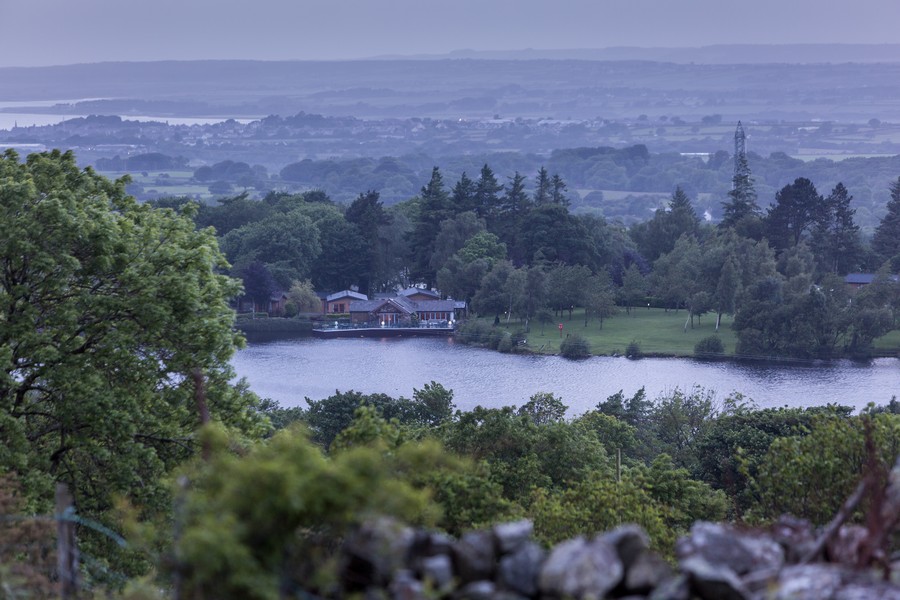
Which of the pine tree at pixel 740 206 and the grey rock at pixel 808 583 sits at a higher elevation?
the pine tree at pixel 740 206

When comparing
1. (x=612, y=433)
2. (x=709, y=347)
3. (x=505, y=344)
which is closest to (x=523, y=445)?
(x=612, y=433)

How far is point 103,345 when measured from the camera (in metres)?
14.1

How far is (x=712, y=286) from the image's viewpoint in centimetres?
5988

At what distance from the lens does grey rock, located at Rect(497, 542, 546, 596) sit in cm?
585

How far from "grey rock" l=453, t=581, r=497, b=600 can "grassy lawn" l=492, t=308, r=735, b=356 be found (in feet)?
164

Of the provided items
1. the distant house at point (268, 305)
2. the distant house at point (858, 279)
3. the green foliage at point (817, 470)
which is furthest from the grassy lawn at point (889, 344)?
the green foliage at point (817, 470)

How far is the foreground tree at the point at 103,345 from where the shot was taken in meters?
13.5

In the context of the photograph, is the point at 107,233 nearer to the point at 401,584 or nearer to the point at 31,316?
the point at 31,316

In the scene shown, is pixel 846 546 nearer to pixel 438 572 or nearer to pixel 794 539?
pixel 794 539

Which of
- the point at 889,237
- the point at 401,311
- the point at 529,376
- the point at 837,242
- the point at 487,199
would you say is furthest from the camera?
the point at 487,199

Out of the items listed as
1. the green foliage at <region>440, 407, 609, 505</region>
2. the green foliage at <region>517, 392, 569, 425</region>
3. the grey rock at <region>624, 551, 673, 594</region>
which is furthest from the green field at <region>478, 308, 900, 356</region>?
the grey rock at <region>624, 551, 673, 594</region>

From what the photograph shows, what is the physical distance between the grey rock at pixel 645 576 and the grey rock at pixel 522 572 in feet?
1.38

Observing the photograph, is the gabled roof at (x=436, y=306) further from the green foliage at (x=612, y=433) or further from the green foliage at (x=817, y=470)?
the green foliage at (x=817, y=470)

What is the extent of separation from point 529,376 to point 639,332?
9.97 meters
